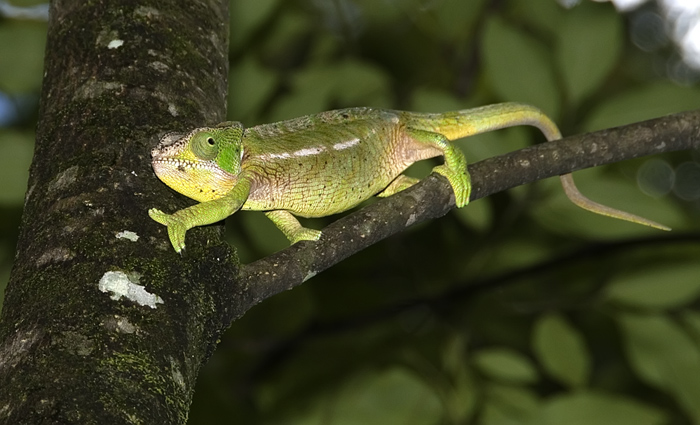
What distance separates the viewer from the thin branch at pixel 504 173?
1856 mm

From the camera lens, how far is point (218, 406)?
3955 millimetres

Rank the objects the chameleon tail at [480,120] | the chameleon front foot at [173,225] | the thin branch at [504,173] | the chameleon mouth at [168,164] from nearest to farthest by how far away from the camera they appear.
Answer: the chameleon front foot at [173,225] → the chameleon mouth at [168,164] → the thin branch at [504,173] → the chameleon tail at [480,120]

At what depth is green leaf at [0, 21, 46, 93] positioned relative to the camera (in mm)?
3123

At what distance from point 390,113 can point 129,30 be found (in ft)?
3.92

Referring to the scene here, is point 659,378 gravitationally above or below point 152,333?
below

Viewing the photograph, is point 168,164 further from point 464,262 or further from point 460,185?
point 464,262

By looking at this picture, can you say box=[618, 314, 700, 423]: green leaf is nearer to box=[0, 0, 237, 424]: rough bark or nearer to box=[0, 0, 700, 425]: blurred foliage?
box=[0, 0, 700, 425]: blurred foliage

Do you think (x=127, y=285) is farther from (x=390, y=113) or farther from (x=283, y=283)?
(x=390, y=113)

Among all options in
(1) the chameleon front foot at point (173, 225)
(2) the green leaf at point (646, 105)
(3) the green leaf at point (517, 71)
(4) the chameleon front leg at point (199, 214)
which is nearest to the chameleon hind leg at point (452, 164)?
(3) the green leaf at point (517, 71)

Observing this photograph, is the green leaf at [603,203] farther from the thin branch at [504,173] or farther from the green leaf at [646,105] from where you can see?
the thin branch at [504,173]

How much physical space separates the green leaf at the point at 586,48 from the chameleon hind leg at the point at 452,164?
28.1 inches

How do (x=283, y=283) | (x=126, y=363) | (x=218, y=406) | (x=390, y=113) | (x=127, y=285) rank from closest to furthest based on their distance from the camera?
(x=126, y=363)
(x=127, y=285)
(x=283, y=283)
(x=390, y=113)
(x=218, y=406)

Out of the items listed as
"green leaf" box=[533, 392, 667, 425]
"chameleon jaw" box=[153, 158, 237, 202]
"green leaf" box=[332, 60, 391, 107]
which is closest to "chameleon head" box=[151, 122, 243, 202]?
"chameleon jaw" box=[153, 158, 237, 202]

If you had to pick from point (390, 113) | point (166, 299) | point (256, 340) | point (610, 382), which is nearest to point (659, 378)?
point (390, 113)
